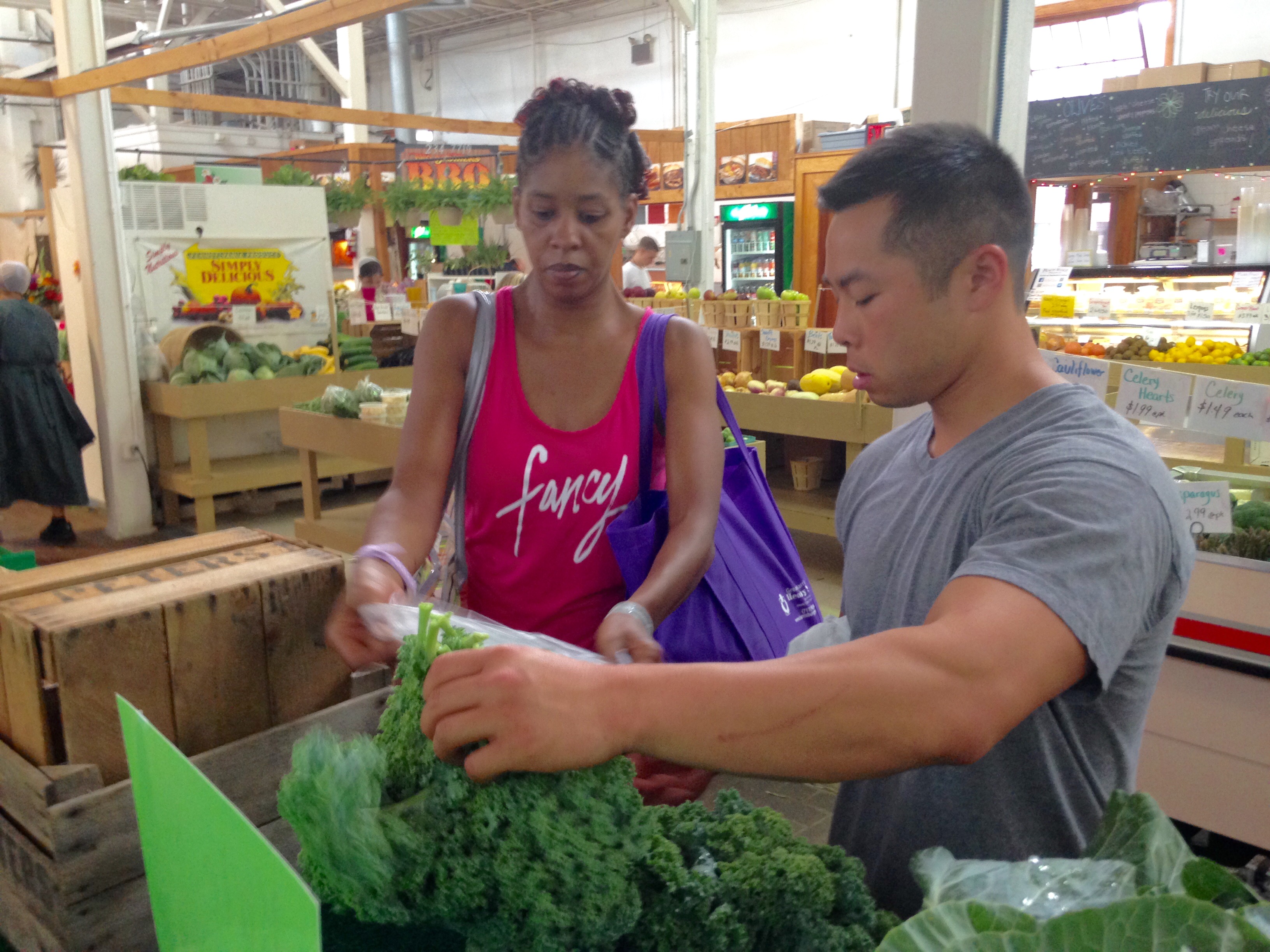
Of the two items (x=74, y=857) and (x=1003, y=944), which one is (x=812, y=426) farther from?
(x=1003, y=944)

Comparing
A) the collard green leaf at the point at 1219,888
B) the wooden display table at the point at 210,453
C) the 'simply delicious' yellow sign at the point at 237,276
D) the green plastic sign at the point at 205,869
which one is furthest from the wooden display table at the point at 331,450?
the collard green leaf at the point at 1219,888

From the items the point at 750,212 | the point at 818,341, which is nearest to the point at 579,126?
the point at 818,341

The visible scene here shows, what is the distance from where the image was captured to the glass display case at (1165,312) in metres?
5.18

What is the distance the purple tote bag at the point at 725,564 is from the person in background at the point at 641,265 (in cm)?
783

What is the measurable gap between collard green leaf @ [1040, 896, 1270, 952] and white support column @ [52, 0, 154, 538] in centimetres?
710

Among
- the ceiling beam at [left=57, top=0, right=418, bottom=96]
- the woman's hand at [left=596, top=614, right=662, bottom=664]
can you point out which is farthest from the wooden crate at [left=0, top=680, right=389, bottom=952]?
the ceiling beam at [left=57, top=0, right=418, bottom=96]

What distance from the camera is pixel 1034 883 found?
2.59 feet

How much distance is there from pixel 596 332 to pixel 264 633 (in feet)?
2.25

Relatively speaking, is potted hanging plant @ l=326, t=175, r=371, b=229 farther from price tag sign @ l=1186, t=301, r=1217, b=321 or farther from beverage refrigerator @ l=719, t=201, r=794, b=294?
price tag sign @ l=1186, t=301, r=1217, b=321

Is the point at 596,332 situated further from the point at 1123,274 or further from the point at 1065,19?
the point at 1065,19

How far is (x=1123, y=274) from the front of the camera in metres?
6.27

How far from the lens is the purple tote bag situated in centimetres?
154

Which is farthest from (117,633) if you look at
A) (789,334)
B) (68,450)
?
(68,450)

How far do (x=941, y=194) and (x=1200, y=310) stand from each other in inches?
206
